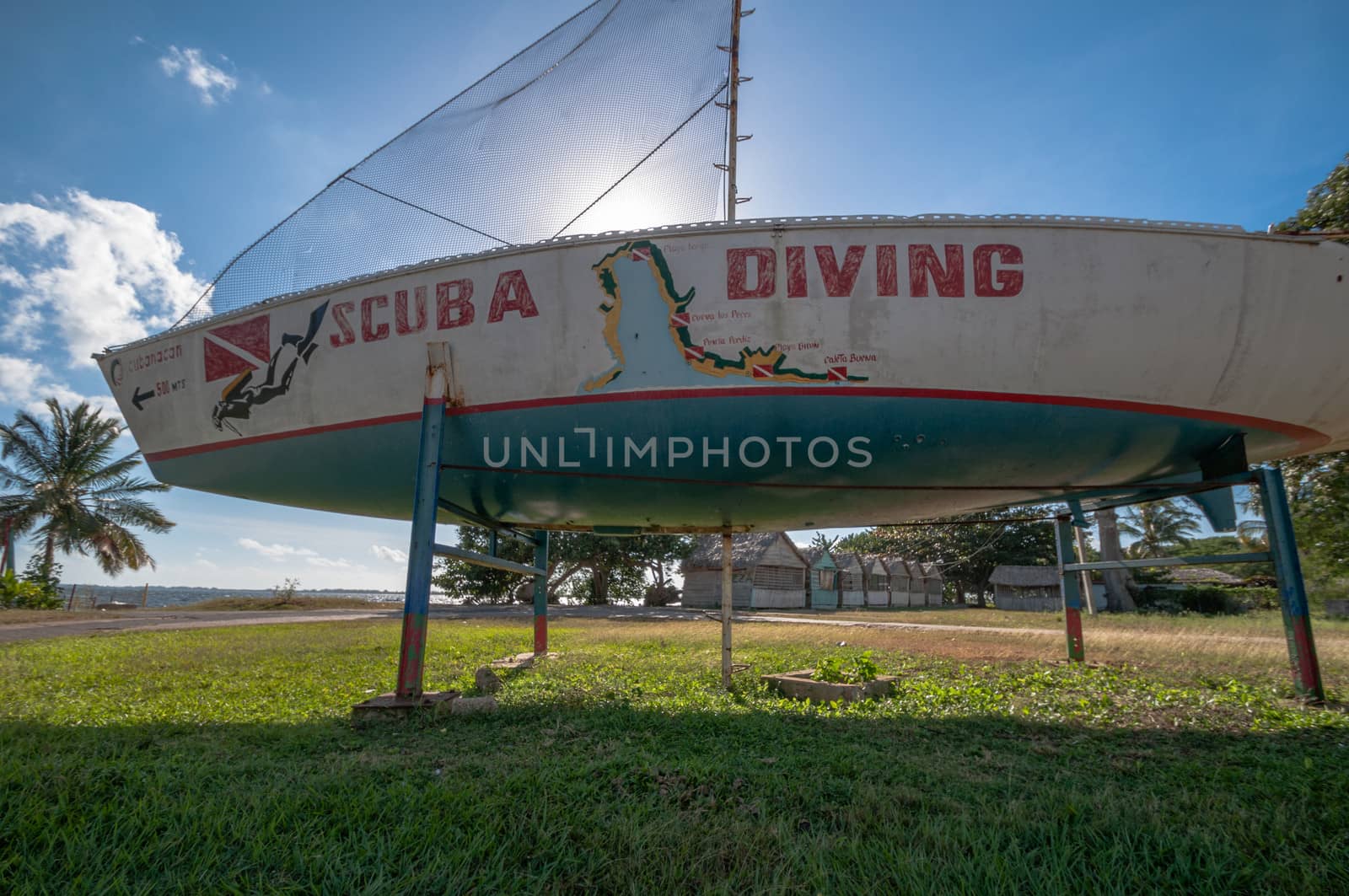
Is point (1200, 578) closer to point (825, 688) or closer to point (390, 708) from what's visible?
point (825, 688)

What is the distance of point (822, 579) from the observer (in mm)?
36625

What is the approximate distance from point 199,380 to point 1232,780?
22.0 feet

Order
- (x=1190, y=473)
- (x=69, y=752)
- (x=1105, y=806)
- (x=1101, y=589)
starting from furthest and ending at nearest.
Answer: (x=1101, y=589) < (x=1190, y=473) < (x=69, y=752) < (x=1105, y=806)

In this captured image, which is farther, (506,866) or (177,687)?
(177,687)

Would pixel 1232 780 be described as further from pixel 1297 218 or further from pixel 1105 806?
pixel 1297 218

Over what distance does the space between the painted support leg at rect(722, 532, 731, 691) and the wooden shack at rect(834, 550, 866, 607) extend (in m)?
33.6

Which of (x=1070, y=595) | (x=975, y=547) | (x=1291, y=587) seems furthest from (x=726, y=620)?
(x=975, y=547)

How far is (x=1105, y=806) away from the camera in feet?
7.64

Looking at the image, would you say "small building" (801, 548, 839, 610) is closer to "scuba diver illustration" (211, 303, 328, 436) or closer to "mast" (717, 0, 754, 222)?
"mast" (717, 0, 754, 222)

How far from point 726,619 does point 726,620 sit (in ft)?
0.15

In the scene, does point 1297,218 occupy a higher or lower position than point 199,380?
higher

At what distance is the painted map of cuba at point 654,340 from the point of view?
415 centimetres

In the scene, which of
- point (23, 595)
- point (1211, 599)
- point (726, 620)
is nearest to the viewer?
point (726, 620)

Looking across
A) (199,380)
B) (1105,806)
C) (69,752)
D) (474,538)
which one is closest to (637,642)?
(199,380)
